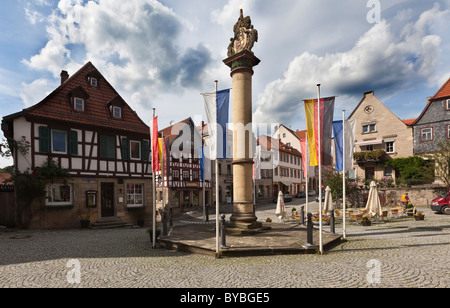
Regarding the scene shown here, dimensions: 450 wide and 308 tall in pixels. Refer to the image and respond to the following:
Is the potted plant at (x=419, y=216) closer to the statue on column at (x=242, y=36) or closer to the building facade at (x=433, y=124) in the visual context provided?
the statue on column at (x=242, y=36)

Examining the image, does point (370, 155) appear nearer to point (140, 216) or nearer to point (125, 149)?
point (140, 216)

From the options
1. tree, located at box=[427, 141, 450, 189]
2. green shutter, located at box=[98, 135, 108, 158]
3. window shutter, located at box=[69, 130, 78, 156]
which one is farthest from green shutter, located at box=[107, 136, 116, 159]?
tree, located at box=[427, 141, 450, 189]

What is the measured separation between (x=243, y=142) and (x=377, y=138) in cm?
2749

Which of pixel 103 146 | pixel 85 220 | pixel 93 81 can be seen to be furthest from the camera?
pixel 93 81

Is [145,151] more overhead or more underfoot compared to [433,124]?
more underfoot

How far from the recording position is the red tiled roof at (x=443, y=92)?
2825 cm

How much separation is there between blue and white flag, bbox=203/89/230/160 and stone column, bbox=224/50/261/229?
3.10 metres

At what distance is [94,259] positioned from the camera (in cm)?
819

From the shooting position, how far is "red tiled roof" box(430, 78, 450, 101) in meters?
28.2

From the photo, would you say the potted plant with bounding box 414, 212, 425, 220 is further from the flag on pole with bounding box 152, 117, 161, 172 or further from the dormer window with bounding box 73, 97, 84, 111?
the dormer window with bounding box 73, 97, 84, 111

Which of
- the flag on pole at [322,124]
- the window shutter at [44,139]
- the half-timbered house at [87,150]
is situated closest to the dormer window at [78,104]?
the half-timbered house at [87,150]

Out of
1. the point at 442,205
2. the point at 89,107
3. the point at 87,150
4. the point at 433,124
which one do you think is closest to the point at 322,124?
the point at 442,205

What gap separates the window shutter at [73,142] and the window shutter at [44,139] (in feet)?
4.09

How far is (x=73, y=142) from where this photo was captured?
17641mm
